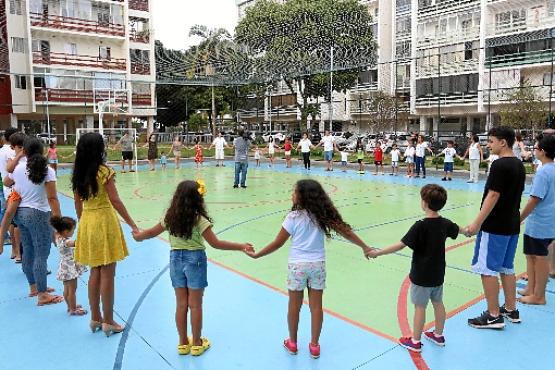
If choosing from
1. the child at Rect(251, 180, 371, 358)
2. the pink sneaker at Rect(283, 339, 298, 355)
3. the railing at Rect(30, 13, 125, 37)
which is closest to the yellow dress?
the child at Rect(251, 180, 371, 358)

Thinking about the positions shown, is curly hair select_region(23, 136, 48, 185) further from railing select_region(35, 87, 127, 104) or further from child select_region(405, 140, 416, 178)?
railing select_region(35, 87, 127, 104)

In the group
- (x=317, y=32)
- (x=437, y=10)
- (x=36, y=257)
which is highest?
(x=437, y=10)

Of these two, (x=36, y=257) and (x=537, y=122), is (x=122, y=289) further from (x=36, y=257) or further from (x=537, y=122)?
(x=537, y=122)

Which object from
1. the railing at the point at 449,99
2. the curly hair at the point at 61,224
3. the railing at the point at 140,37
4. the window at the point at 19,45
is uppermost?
the railing at the point at 140,37

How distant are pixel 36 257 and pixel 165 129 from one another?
54.1 meters

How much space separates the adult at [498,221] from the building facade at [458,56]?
26248mm

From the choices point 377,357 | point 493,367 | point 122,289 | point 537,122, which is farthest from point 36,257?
point 537,122

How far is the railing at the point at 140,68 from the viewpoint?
38500 millimetres

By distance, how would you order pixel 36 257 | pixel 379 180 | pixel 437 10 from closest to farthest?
1. pixel 36 257
2. pixel 379 180
3. pixel 437 10

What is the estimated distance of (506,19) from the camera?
34.6 metres

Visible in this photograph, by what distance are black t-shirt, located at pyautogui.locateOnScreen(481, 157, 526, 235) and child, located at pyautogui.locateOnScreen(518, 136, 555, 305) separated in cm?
34

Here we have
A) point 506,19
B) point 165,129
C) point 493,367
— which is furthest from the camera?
point 165,129

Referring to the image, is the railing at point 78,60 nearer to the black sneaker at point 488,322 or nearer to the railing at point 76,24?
the railing at point 76,24

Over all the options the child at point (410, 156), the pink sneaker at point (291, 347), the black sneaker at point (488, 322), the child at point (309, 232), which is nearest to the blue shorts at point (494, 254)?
the black sneaker at point (488, 322)
